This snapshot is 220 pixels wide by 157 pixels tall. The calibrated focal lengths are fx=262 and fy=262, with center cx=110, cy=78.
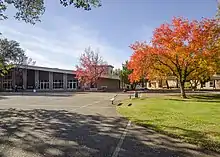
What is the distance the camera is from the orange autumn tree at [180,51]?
91.4 ft

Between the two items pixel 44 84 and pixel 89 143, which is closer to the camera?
pixel 89 143

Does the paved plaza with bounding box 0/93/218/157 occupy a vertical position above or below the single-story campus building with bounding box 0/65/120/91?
below

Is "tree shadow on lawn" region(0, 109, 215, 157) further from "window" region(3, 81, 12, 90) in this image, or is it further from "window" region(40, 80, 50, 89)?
"window" region(3, 81, 12, 90)

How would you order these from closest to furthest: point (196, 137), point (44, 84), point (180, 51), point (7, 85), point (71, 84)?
point (196, 137) → point (180, 51) → point (44, 84) → point (71, 84) → point (7, 85)

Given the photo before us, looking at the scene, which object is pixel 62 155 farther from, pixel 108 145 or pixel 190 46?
pixel 190 46

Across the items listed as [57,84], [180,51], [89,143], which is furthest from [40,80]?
[89,143]

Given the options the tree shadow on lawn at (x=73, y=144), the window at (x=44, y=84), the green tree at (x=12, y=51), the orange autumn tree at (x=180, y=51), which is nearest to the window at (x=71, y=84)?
the window at (x=44, y=84)

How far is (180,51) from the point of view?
2811 cm

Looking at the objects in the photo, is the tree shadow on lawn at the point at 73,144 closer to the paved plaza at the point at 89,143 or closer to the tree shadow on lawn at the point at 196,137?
the paved plaza at the point at 89,143

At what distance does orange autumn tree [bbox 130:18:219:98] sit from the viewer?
2786 cm

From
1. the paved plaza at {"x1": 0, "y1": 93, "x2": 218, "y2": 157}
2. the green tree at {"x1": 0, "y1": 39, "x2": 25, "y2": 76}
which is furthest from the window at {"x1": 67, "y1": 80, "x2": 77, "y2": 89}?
the paved plaza at {"x1": 0, "y1": 93, "x2": 218, "y2": 157}

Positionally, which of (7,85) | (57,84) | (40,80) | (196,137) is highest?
(40,80)

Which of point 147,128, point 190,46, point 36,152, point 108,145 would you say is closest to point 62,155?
point 36,152

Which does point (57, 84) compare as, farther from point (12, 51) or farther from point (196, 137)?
point (196, 137)
